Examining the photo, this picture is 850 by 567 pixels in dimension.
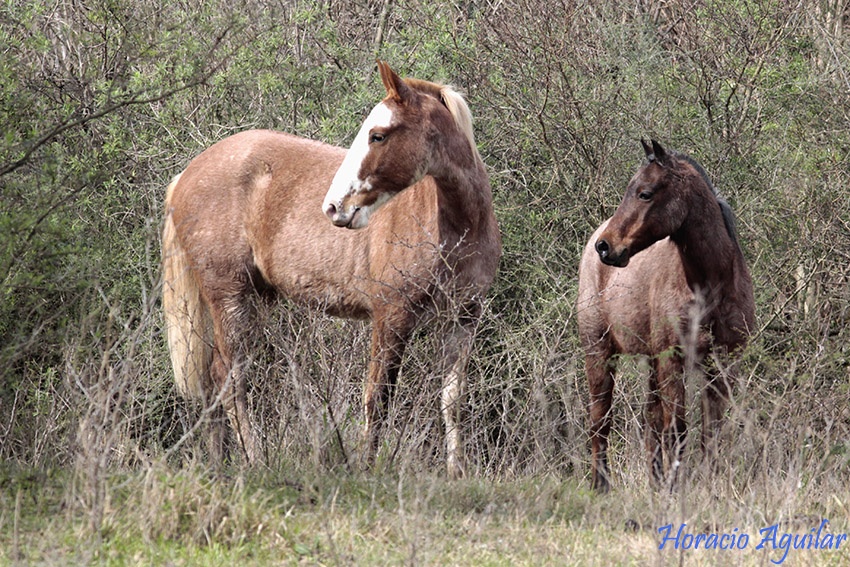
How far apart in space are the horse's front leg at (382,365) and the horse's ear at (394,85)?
119 cm

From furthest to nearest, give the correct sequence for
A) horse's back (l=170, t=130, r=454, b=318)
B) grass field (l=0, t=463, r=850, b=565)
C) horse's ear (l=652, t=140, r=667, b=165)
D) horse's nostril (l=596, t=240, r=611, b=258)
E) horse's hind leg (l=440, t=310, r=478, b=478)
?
horse's back (l=170, t=130, r=454, b=318) → horse's ear (l=652, t=140, r=667, b=165) → horse's nostril (l=596, t=240, r=611, b=258) → horse's hind leg (l=440, t=310, r=478, b=478) → grass field (l=0, t=463, r=850, b=565)

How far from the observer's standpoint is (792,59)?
8984 mm

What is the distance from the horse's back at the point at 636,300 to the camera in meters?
6.06

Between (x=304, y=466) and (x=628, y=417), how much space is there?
3740mm

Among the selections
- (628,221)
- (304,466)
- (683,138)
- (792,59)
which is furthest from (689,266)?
(792,59)

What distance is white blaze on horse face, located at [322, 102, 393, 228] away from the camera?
5816mm

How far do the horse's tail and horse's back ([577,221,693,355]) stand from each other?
93.2 inches

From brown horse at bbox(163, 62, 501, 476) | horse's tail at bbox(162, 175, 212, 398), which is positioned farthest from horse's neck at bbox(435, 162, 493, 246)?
horse's tail at bbox(162, 175, 212, 398)

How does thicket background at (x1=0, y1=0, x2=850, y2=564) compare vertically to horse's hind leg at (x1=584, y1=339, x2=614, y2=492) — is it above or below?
above

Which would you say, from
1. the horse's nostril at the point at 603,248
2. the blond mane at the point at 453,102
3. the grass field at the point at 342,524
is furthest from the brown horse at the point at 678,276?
the grass field at the point at 342,524

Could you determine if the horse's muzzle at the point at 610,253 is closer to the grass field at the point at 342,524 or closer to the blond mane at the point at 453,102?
the blond mane at the point at 453,102

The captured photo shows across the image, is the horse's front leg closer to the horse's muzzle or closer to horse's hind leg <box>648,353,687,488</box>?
the horse's muzzle

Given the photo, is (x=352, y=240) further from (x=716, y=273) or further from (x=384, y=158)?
(x=716, y=273)

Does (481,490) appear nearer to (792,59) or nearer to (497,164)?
(497,164)
